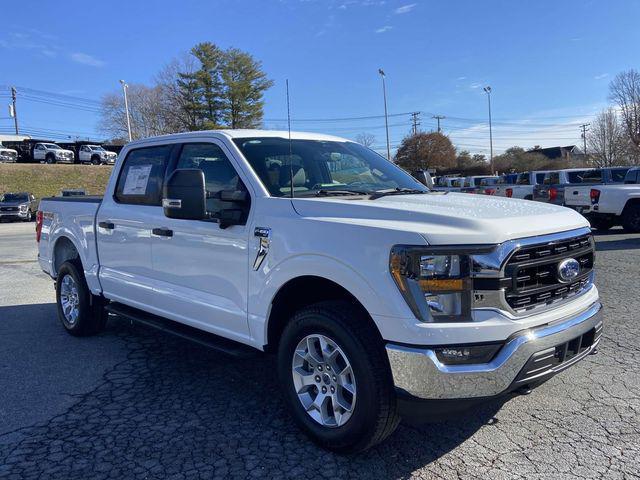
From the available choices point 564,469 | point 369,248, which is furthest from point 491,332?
point 564,469

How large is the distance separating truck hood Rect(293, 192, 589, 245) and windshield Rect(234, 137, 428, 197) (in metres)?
0.41

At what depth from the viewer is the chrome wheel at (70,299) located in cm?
568

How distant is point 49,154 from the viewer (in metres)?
45.4

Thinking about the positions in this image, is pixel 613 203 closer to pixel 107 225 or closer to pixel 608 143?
pixel 107 225

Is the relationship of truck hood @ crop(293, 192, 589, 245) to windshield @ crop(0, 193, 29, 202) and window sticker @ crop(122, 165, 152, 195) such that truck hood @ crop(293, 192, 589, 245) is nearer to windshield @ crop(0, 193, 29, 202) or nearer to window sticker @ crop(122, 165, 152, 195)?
window sticker @ crop(122, 165, 152, 195)

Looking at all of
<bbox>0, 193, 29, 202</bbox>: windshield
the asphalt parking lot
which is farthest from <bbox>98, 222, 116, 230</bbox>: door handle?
<bbox>0, 193, 29, 202</bbox>: windshield

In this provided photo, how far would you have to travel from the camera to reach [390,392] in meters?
2.79

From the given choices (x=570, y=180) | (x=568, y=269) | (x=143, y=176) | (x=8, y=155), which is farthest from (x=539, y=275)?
(x=8, y=155)

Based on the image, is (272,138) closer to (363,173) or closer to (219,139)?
(219,139)

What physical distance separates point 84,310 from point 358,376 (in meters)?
3.85

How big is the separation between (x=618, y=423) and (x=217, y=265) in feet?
9.55

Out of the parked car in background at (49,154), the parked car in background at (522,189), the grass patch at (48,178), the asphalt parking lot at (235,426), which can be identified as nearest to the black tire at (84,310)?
the asphalt parking lot at (235,426)

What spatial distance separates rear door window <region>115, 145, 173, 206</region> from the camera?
457 cm

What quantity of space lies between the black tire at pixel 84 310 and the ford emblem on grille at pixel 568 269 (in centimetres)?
458
